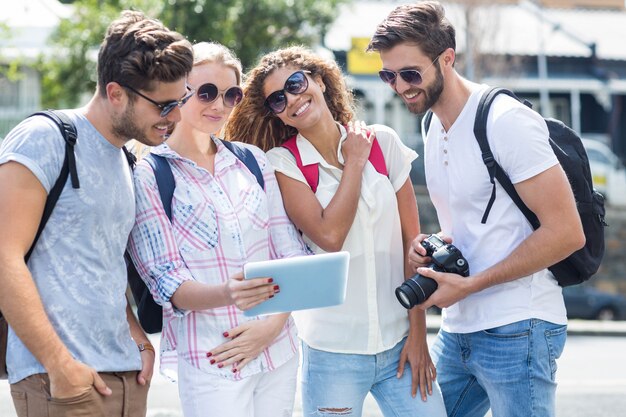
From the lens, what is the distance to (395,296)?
3717 millimetres

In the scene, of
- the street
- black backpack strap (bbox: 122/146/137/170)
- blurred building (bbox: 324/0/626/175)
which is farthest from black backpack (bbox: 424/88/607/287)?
blurred building (bbox: 324/0/626/175)

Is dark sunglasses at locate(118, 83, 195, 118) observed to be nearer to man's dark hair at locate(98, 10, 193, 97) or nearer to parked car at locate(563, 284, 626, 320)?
man's dark hair at locate(98, 10, 193, 97)

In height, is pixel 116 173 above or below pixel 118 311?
above

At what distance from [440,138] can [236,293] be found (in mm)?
1213

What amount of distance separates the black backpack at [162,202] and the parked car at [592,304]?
52.8 ft

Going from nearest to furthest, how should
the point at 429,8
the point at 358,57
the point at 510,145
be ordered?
the point at 510,145
the point at 429,8
the point at 358,57

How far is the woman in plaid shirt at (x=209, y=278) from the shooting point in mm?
3195

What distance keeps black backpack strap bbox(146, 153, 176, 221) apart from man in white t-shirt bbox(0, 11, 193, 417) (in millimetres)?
143

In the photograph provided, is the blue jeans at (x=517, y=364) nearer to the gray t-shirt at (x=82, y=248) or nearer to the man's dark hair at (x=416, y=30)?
the man's dark hair at (x=416, y=30)

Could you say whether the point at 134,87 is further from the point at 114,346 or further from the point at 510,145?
the point at 510,145

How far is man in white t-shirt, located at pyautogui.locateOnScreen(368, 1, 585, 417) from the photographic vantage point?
3387 mm

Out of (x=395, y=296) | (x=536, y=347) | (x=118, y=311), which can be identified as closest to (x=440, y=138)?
(x=395, y=296)

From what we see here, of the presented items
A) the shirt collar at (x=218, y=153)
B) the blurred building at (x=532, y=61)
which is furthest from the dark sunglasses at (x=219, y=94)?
the blurred building at (x=532, y=61)

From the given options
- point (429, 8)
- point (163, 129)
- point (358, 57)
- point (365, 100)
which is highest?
point (429, 8)
